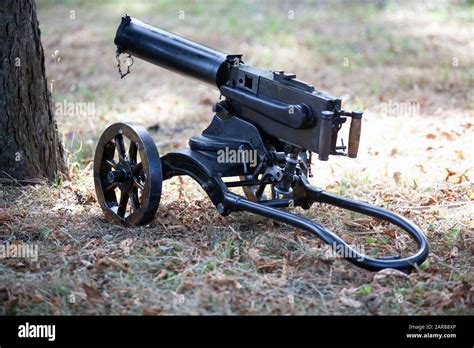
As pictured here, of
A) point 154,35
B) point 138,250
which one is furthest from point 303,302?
point 154,35

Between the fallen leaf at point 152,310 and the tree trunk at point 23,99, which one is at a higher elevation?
the tree trunk at point 23,99

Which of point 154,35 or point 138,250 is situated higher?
point 154,35

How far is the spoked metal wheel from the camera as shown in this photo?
16.2 ft

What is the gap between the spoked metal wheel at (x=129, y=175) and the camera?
16.2ft

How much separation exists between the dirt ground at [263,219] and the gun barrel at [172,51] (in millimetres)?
1036

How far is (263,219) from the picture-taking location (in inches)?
210

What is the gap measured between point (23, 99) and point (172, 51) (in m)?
1.35

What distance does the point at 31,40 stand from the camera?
5.79m

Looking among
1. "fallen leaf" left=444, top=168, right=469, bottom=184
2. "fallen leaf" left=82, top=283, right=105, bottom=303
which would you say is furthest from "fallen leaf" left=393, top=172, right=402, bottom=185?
"fallen leaf" left=82, top=283, right=105, bottom=303

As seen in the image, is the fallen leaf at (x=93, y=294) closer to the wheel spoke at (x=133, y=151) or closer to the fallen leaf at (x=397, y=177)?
the wheel spoke at (x=133, y=151)

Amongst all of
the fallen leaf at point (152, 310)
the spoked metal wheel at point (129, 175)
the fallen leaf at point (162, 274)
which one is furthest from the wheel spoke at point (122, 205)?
the fallen leaf at point (152, 310)
